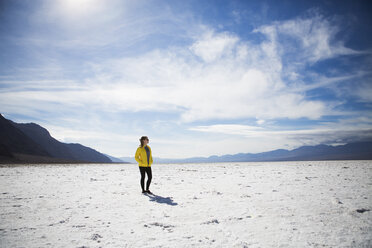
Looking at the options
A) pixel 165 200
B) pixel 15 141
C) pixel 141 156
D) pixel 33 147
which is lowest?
pixel 165 200

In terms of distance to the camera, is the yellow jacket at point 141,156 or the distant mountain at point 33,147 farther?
the distant mountain at point 33,147

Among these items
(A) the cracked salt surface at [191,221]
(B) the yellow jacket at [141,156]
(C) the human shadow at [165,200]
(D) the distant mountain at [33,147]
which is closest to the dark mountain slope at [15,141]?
(D) the distant mountain at [33,147]

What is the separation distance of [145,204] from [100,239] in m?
2.48

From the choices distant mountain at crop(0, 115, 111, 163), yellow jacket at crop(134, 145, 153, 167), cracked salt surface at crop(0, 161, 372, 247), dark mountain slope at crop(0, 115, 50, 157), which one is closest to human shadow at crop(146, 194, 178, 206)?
cracked salt surface at crop(0, 161, 372, 247)

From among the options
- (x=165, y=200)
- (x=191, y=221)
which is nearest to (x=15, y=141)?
(x=165, y=200)

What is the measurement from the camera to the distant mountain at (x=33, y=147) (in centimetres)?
6162

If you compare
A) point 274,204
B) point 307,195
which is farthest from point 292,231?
point 307,195

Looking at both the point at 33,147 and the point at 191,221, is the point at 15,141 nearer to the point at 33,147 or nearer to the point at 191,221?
the point at 33,147

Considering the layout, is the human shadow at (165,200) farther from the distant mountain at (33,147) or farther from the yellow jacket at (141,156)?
the distant mountain at (33,147)

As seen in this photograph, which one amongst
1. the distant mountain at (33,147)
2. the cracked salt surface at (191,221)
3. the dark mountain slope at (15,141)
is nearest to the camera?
the cracked salt surface at (191,221)

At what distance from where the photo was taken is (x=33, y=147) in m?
87.8

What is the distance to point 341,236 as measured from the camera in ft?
11.4

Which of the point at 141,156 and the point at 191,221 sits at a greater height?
the point at 141,156

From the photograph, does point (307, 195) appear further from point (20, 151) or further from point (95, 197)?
point (20, 151)
